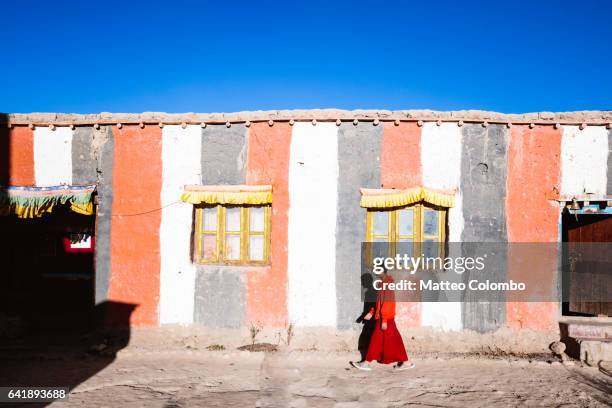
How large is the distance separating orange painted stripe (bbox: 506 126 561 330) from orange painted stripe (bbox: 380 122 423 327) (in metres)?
1.38

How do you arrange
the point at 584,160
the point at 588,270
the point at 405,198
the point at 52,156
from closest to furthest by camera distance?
1. the point at 405,198
2. the point at 584,160
3. the point at 52,156
4. the point at 588,270

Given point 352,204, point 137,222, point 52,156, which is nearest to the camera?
point 352,204

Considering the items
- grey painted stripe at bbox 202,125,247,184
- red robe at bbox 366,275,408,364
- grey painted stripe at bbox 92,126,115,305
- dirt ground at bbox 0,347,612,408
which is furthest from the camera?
grey painted stripe at bbox 92,126,115,305

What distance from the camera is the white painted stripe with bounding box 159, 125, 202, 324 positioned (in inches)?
261

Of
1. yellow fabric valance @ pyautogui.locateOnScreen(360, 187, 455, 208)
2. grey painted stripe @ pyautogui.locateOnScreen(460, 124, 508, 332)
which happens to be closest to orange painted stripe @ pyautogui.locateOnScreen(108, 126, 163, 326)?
yellow fabric valance @ pyautogui.locateOnScreen(360, 187, 455, 208)

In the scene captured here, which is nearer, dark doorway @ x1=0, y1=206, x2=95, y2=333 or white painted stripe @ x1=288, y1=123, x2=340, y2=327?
white painted stripe @ x1=288, y1=123, x2=340, y2=327

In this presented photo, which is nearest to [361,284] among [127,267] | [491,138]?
[491,138]

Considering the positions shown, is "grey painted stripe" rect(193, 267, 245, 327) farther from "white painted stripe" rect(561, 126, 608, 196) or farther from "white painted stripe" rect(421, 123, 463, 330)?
"white painted stripe" rect(561, 126, 608, 196)

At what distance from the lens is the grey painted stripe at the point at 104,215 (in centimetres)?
671

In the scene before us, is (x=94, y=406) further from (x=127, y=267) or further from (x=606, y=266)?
(x=606, y=266)

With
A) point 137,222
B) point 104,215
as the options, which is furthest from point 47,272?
point 137,222

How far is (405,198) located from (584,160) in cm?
273

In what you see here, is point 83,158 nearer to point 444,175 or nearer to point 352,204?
point 352,204

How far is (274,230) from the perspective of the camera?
6531 mm
